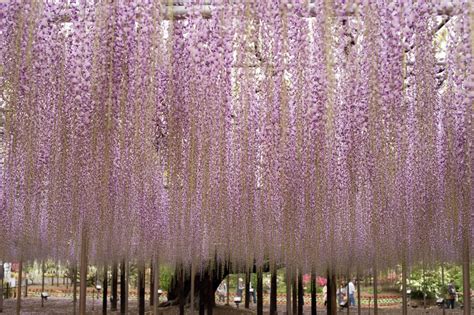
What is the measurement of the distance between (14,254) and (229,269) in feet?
18.7

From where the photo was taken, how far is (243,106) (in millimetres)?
6074

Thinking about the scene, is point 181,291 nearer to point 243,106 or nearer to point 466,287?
point 466,287

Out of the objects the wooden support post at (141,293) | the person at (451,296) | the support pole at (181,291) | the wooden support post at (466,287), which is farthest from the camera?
the person at (451,296)

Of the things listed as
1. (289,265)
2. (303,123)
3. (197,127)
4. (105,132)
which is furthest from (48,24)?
(289,265)

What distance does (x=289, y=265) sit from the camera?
11.0 m

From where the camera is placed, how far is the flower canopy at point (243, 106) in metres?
4.51

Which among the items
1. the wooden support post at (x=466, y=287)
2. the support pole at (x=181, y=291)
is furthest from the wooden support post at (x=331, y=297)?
the wooden support post at (x=466, y=287)

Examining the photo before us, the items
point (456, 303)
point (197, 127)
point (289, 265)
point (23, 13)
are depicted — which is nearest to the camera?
point (23, 13)

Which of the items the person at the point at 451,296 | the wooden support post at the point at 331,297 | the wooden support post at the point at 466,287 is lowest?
the person at the point at 451,296

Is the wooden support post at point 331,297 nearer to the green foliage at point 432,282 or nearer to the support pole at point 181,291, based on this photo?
the support pole at point 181,291

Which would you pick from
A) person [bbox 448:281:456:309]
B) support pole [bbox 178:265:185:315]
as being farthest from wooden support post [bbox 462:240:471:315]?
person [bbox 448:281:456:309]

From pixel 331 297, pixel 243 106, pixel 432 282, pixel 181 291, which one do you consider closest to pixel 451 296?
pixel 432 282

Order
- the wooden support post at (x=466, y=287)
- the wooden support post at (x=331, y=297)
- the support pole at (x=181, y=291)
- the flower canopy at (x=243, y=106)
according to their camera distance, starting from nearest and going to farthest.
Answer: the flower canopy at (x=243, y=106) → the wooden support post at (x=466, y=287) → the support pole at (x=181, y=291) → the wooden support post at (x=331, y=297)

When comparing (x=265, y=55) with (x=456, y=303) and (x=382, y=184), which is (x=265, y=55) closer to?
(x=382, y=184)
